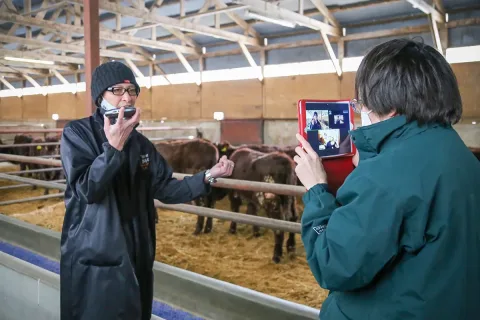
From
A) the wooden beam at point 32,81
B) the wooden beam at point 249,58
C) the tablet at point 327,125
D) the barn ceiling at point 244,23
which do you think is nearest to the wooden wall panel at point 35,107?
the wooden beam at point 32,81

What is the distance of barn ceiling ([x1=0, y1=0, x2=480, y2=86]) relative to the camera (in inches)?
353

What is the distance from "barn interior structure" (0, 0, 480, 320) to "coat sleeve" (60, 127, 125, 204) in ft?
2.80

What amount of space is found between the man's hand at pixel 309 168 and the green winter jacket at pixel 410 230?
142mm

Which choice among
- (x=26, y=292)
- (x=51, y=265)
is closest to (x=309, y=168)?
(x=26, y=292)

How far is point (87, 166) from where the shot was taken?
1730mm

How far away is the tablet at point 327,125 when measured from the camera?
130cm

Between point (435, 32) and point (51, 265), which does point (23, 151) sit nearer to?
point (51, 265)

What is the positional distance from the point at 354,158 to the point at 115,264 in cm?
102

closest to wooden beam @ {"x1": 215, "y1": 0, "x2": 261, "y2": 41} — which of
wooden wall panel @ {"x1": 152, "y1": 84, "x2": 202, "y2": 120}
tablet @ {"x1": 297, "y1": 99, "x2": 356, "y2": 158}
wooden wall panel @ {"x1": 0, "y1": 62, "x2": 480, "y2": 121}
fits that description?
wooden wall panel @ {"x1": 0, "y1": 62, "x2": 480, "y2": 121}

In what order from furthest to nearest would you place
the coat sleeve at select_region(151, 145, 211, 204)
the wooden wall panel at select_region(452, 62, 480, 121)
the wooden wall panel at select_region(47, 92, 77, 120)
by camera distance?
1. the wooden wall panel at select_region(47, 92, 77, 120)
2. the wooden wall panel at select_region(452, 62, 480, 121)
3. the coat sleeve at select_region(151, 145, 211, 204)

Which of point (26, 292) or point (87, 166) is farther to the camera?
point (26, 292)

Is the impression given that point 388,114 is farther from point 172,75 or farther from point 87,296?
point 172,75

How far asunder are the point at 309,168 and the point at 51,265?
2940 mm

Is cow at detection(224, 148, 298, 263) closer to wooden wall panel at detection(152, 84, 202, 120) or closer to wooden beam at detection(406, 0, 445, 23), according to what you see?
wooden beam at detection(406, 0, 445, 23)
